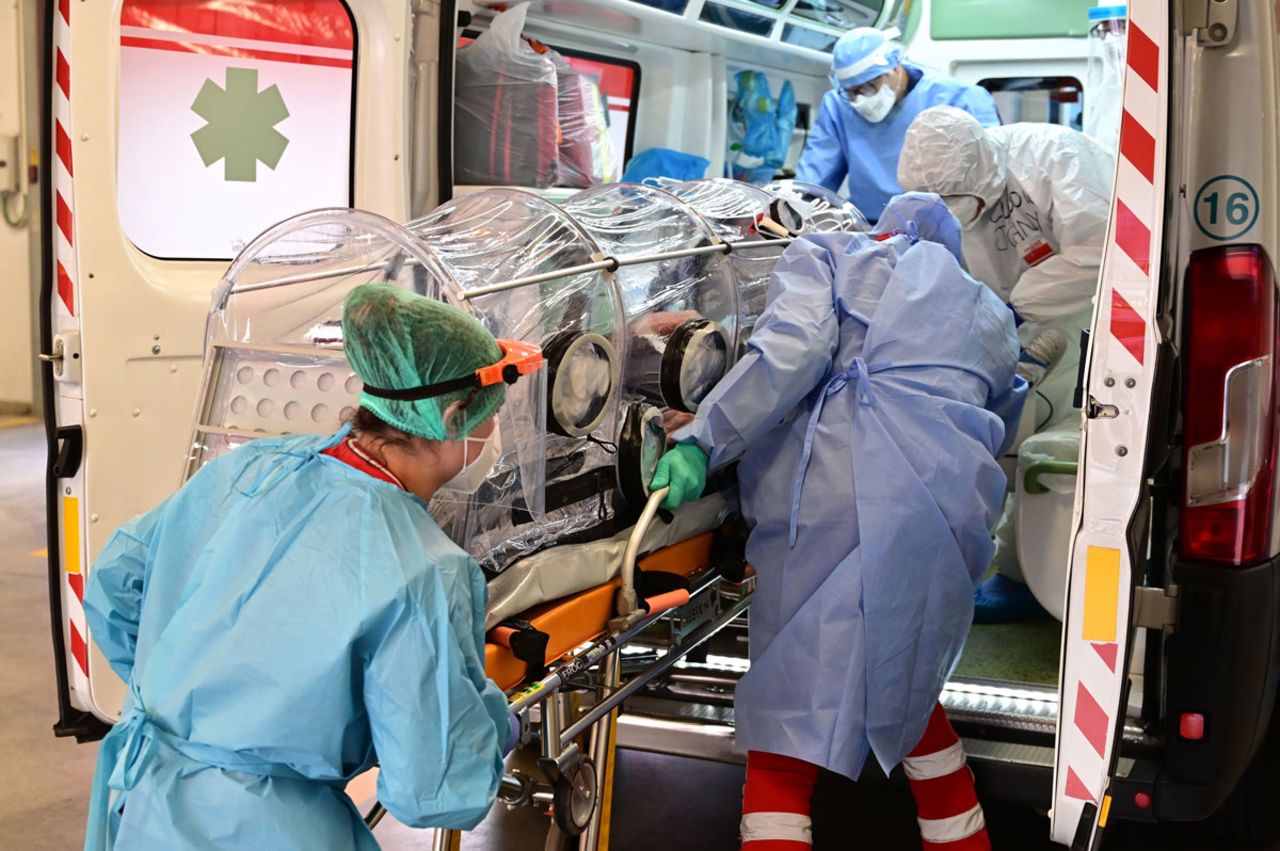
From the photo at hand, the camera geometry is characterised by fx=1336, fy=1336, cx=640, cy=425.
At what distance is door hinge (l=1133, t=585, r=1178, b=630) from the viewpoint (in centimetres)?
253

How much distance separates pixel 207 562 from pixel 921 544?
4.95 ft

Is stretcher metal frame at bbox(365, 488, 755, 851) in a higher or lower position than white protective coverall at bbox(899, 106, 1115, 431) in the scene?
lower

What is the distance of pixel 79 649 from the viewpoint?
10.0ft

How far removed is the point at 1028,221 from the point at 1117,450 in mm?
2021

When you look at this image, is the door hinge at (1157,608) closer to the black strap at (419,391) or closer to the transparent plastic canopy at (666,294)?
the transparent plastic canopy at (666,294)

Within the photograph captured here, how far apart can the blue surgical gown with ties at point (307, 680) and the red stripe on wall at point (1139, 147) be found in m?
1.28

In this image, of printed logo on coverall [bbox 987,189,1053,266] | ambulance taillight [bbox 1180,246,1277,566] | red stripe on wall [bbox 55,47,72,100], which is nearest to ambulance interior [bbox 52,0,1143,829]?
red stripe on wall [bbox 55,47,72,100]

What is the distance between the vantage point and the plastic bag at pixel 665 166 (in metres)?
5.45

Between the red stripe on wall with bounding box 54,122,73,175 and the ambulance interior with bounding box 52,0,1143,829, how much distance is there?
0.19m

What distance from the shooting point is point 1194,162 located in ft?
7.98

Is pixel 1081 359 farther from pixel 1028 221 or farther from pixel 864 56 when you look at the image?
pixel 864 56

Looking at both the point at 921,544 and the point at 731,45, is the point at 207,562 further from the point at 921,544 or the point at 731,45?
the point at 731,45

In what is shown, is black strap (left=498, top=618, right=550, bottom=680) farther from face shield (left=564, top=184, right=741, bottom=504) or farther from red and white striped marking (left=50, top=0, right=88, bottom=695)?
red and white striped marking (left=50, top=0, right=88, bottom=695)

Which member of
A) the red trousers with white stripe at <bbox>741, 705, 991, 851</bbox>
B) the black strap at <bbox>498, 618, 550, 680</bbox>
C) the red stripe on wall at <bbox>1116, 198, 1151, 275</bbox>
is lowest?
the red trousers with white stripe at <bbox>741, 705, 991, 851</bbox>
